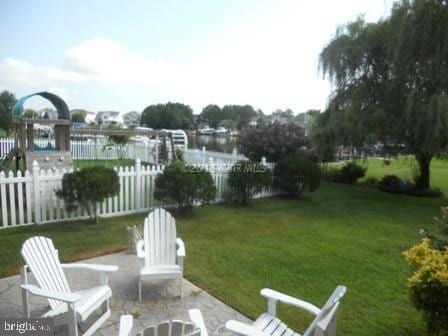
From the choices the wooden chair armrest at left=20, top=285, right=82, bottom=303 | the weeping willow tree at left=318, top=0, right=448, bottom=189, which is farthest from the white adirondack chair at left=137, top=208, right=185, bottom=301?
the weeping willow tree at left=318, top=0, right=448, bottom=189

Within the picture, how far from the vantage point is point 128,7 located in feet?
28.3

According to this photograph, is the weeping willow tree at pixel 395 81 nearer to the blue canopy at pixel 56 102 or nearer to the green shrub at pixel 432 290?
the green shrub at pixel 432 290

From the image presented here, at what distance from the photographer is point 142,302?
339 cm

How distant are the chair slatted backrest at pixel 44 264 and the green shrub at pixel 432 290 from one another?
3.06 metres

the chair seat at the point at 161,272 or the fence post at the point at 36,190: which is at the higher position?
the fence post at the point at 36,190

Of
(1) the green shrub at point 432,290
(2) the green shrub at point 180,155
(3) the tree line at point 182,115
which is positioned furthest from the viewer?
(3) the tree line at point 182,115

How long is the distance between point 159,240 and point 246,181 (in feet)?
15.0

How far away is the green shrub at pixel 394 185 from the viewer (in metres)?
11.3

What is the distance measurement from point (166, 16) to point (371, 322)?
30.6 feet

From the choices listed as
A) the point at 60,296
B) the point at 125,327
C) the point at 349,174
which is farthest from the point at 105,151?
the point at 125,327

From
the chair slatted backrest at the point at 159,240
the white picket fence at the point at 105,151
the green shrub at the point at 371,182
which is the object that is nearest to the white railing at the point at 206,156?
the white picket fence at the point at 105,151

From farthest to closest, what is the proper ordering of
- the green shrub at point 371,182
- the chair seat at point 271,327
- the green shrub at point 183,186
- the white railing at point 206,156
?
the white railing at point 206,156 → the green shrub at point 371,182 → the green shrub at point 183,186 → the chair seat at point 271,327

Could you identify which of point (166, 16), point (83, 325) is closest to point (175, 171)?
point (83, 325)

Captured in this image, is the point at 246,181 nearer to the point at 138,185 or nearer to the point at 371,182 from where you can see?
the point at 138,185
